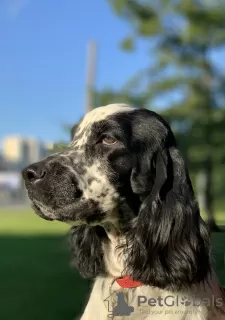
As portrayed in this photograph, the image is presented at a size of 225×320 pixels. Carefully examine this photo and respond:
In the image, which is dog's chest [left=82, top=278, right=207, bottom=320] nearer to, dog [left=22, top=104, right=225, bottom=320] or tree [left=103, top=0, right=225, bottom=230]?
dog [left=22, top=104, right=225, bottom=320]

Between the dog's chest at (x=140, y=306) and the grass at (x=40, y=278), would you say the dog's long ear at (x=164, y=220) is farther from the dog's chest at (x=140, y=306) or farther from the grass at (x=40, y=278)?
the grass at (x=40, y=278)

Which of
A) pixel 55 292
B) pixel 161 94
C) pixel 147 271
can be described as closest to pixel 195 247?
pixel 147 271

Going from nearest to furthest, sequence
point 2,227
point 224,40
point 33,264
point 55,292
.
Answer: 1. point 55,292
2. point 33,264
3. point 224,40
4. point 2,227

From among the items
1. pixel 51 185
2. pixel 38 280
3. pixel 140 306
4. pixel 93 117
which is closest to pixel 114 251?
pixel 140 306

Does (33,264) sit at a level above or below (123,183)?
below

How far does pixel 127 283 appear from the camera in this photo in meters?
2.17

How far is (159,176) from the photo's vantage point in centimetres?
214

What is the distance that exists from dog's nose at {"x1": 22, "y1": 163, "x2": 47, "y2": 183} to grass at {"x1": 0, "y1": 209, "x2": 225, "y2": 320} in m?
0.88

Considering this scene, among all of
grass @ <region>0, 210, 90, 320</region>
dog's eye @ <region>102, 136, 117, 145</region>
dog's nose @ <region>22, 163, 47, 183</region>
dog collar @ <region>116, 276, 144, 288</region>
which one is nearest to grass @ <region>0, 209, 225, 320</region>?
grass @ <region>0, 210, 90, 320</region>

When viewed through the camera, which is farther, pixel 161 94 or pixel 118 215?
pixel 161 94

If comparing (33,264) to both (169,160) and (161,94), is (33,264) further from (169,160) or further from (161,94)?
(169,160)

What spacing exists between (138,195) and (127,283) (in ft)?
1.17

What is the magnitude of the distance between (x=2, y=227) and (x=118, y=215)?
29.7 feet

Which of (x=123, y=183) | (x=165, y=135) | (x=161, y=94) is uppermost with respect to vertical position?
(x=165, y=135)
